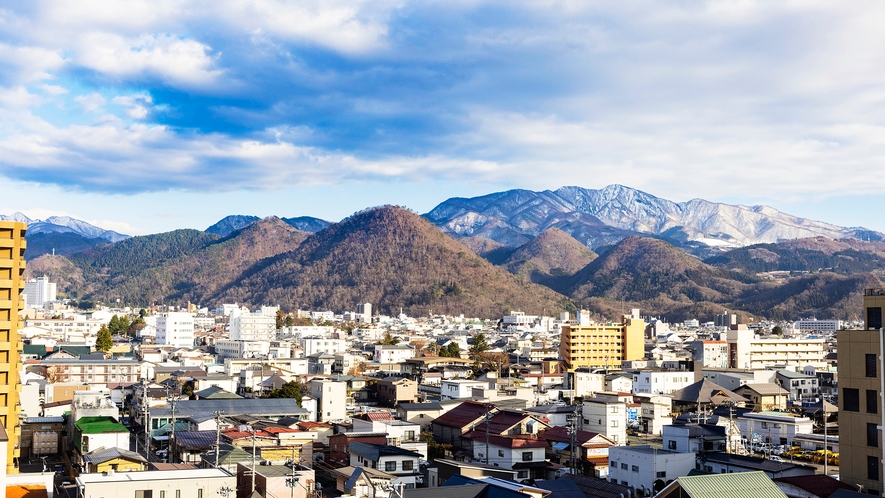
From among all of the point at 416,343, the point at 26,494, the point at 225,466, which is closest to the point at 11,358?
the point at 26,494

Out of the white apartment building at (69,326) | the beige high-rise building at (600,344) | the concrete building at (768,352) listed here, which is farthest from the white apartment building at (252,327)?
the concrete building at (768,352)

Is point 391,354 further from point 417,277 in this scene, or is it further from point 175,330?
point 417,277

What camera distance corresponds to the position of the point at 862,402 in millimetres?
15547

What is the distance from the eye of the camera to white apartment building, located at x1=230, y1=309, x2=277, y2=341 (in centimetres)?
7144

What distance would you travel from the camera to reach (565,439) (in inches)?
862

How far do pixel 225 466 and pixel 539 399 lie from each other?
740 inches

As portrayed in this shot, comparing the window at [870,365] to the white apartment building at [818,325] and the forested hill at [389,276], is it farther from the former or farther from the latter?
the forested hill at [389,276]

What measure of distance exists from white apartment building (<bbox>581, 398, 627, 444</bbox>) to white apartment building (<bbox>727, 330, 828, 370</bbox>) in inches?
1130

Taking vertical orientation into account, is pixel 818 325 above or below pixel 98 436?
above

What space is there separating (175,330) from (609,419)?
4763 cm

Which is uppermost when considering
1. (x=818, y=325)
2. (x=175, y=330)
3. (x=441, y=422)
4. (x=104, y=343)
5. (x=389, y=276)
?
(x=389, y=276)

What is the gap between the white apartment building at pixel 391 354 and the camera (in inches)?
2044

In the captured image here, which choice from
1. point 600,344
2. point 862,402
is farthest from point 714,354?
point 862,402

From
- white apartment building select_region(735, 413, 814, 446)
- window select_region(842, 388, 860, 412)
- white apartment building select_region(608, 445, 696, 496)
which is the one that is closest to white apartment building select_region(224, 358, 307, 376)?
white apartment building select_region(735, 413, 814, 446)
